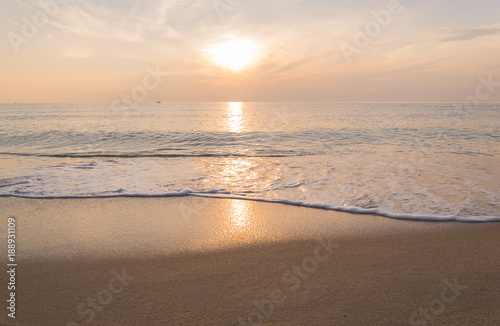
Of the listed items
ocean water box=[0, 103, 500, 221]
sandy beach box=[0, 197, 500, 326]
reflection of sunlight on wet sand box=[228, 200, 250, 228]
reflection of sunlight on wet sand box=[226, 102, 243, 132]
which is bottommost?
sandy beach box=[0, 197, 500, 326]

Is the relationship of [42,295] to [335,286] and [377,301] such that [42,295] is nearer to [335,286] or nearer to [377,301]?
[335,286]

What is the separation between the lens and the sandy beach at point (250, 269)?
2.88 metres

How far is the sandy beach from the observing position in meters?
2.88

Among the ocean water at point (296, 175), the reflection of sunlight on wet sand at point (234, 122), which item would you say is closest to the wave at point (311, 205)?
the ocean water at point (296, 175)

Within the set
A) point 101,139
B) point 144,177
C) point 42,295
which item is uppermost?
point 101,139

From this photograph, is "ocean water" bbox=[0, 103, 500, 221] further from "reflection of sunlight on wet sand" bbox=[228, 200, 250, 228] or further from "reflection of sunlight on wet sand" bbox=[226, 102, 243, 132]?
"reflection of sunlight on wet sand" bbox=[226, 102, 243, 132]

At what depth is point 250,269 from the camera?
3746 millimetres

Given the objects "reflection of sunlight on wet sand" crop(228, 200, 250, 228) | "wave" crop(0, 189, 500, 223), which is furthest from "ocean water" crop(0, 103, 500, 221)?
"reflection of sunlight on wet sand" crop(228, 200, 250, 228)

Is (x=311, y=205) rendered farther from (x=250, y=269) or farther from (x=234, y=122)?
(x=234, y=122)

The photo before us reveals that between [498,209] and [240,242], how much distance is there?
5322mm

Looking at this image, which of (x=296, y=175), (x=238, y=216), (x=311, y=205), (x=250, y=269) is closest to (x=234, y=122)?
(x=296, y=175)

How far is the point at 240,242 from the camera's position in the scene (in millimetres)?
4586

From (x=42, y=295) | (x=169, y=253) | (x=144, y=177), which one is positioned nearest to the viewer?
(x=42, y=295)

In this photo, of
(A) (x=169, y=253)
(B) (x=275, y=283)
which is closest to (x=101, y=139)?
(A) (x=169, y=253)
